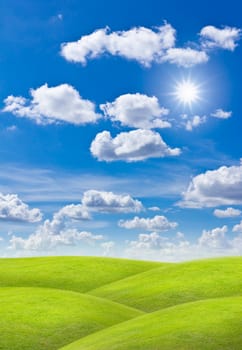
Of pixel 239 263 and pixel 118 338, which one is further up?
pixel 239 263

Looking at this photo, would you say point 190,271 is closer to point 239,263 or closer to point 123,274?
point 239,263

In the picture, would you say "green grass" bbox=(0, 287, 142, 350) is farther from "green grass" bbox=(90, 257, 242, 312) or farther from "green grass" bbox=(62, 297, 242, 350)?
"green grass" bbox=(90, 257, 242, 312)

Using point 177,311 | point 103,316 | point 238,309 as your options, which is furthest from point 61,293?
point 238,309

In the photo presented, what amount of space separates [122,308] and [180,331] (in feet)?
44.7

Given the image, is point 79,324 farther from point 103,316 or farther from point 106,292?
point 106,292

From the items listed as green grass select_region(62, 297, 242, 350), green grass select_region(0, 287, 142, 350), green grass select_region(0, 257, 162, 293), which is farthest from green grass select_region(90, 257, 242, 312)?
green grass select_region(62, 297, 242, 350)

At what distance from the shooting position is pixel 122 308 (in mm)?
42094

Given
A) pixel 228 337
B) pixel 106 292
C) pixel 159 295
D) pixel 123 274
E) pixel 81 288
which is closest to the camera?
pixel 228 337

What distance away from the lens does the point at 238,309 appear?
32688 millimetres

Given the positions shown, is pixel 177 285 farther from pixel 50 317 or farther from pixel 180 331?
pixel 180 331

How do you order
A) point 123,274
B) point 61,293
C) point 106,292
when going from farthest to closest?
point 123,274 < point 106,292 < point 61,293

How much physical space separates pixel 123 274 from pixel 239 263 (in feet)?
44.9

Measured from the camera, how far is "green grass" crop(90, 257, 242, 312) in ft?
154

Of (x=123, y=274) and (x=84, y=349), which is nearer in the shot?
(x=84, y=349)
